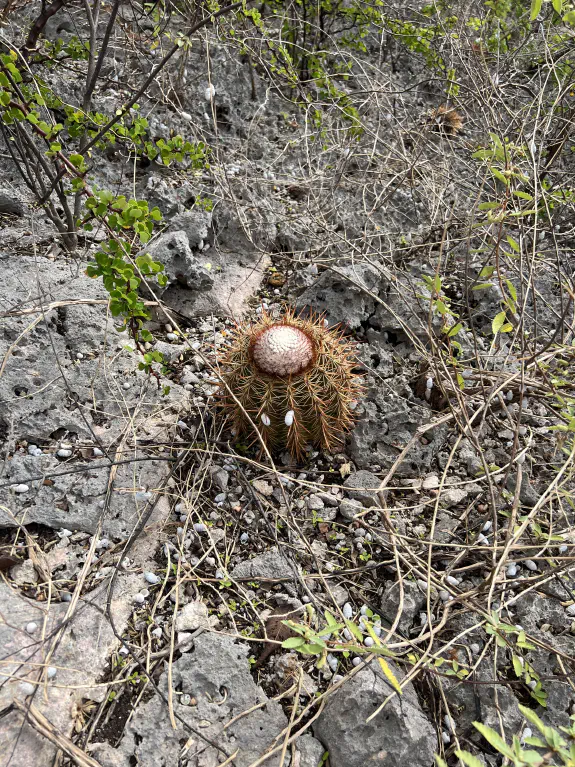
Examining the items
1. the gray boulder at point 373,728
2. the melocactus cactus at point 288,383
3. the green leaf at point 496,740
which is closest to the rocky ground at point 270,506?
the gray boulder at point 373,728

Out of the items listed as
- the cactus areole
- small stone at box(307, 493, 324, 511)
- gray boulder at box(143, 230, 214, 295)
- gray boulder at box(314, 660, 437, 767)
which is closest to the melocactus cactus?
the cactus areole

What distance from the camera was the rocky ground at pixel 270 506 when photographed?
1.88 meters

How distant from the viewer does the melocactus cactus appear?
2402mm

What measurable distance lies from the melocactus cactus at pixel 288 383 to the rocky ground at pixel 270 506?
21 centimetres

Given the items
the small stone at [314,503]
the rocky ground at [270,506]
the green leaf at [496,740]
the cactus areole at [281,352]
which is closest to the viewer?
the green leaf at [496,740]

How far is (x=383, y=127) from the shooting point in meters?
4.14

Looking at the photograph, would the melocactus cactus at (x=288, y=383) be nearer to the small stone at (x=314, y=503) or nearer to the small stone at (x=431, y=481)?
the small stone at (x=314, y=503)

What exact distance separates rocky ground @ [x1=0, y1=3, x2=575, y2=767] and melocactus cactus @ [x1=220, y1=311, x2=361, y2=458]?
0.70 ft

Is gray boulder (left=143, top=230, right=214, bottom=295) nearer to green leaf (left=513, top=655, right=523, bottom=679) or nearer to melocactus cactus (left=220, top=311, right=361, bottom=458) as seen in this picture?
melocactus cactus (left=220, top=311, right=361, bottom=458)

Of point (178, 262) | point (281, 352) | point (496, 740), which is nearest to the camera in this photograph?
point (496, 740)

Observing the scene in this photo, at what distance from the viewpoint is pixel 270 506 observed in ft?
8.33

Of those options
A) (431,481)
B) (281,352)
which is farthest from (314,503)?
(281,352)

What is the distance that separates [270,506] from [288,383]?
591 millimetres

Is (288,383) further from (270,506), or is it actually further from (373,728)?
(373,728)
